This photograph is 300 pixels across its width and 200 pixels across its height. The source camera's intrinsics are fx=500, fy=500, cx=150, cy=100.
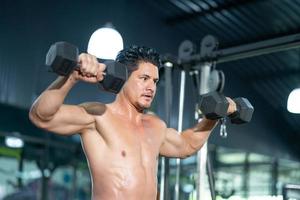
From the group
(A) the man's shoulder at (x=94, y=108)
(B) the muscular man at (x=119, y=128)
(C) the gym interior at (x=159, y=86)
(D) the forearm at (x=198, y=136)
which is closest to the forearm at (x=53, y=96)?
A: (B) the muscular man at (x=119, y=128)

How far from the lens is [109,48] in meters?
3.45

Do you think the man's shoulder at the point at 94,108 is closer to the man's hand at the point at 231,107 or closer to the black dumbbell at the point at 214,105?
the black dumbbell at the point at 214,105

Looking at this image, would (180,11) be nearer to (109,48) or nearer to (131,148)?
(109,48)

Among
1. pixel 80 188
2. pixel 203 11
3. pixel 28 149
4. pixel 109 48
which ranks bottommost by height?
pixel 80 188

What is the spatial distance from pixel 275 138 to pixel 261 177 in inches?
42.7

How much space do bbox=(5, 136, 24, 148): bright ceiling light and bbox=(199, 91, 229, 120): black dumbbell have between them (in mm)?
4929

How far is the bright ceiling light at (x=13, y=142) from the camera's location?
254 inches

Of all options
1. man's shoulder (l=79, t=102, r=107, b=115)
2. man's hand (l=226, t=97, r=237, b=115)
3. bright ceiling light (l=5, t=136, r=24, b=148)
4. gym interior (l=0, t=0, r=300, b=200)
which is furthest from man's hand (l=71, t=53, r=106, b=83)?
bright ceiling light (l=5, t=136, r=24, b=148)

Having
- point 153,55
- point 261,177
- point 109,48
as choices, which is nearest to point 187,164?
point 261,177

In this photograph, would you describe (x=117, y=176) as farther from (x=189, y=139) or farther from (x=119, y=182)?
(x=189, y=139)

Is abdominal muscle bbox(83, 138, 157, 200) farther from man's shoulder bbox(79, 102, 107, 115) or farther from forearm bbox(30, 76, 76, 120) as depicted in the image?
forearm bbox(30, 76, 76, 120)

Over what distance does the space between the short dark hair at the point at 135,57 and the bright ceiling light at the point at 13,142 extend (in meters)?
4.81

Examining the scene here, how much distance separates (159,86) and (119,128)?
2.86 metres

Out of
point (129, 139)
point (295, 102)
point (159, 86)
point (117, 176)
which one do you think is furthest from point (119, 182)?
point (295, 102)
